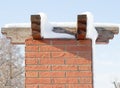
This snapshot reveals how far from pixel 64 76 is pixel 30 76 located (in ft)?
1.27

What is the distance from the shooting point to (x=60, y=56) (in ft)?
13.6

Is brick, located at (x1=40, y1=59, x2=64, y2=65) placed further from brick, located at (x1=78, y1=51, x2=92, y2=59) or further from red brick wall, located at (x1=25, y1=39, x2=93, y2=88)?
brick, located at (x1=78, y1=51, x2=92, y2=59)

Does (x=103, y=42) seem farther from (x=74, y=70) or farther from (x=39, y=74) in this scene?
(x=39, y=74)

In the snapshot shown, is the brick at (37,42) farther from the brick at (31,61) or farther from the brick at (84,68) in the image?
the brick at (84,68)

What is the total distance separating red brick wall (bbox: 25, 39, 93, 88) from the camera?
13.4 ft

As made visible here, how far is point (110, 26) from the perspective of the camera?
4363mm

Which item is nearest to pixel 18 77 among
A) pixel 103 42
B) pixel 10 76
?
pixel 10 76

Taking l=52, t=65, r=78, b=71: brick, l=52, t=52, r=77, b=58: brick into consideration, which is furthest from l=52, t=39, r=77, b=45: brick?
l=52, t=65, r=78, b=71: brick

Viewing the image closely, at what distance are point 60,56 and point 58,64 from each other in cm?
10

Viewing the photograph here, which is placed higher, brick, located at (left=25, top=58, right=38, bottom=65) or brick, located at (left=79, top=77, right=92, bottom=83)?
brick, located at (left=25, top=58, right=38, bottom=65)

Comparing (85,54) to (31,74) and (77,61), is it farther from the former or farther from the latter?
(31,74)

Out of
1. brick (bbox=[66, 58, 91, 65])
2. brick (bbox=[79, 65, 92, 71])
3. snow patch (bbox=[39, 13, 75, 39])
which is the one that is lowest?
brick (bbox=[79, 65, 92, 71])

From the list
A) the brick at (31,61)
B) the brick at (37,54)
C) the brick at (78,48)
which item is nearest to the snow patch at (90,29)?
the brick at (78,48)

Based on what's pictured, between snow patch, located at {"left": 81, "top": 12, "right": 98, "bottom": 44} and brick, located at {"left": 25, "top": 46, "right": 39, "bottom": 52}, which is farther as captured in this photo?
brick, located at {"left": 25, "top": 46, "right": 39, "bottom": 52}
